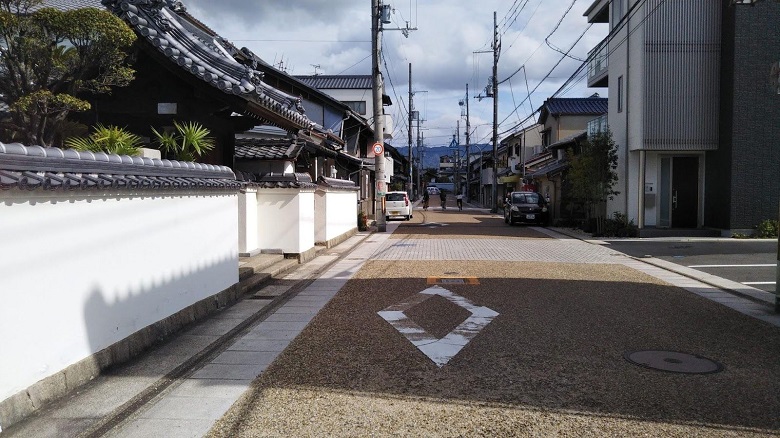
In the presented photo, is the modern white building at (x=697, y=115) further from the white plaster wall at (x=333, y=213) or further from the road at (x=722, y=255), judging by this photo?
the white plaster wall at (x=333, y=213)

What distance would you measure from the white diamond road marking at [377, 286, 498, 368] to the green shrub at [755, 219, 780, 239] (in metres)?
15.3

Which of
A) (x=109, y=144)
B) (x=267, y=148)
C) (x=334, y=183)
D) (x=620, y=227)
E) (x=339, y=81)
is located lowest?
(x=620, y=227)

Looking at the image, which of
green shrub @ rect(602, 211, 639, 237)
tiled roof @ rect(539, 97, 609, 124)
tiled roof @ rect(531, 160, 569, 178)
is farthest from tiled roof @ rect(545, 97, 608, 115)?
green shrub @ rect(602, 211, 639, 237)

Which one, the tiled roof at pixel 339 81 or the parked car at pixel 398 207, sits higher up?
the tiled roof at pixel 339 81

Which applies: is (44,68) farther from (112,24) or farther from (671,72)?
(671,72)

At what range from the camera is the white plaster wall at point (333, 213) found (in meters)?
17.9

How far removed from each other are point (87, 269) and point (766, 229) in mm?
21308

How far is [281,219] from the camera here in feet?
44.8

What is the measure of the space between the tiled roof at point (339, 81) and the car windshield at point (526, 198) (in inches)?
812

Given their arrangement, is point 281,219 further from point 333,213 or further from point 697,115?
point 697,115

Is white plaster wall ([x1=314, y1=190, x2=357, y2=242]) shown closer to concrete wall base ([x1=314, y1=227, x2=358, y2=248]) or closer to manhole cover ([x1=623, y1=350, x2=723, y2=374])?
concrete wall base ([x1=314, y1=227, x2=358, y2=248])

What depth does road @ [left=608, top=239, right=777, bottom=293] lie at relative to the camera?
42.0 ft

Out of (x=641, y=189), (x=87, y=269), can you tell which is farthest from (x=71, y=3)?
(x=641, y=189)

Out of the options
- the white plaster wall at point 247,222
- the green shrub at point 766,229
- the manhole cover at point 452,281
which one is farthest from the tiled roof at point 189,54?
the green shrub at point 766,229
